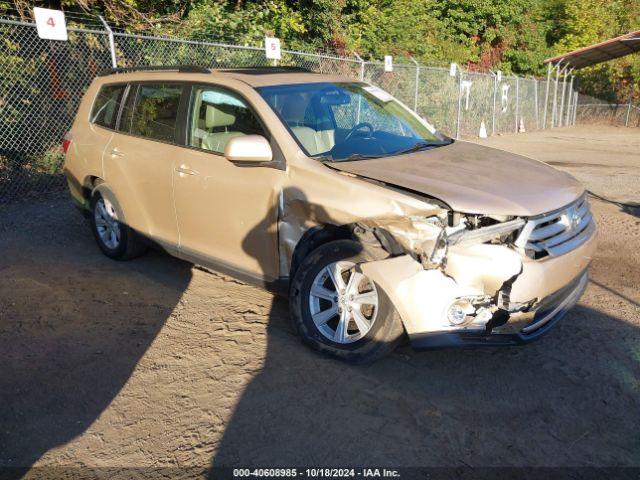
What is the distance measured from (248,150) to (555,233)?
2.08 meters

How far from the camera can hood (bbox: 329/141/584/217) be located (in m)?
3.32

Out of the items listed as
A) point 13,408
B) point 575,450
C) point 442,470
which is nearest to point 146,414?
point 13,408

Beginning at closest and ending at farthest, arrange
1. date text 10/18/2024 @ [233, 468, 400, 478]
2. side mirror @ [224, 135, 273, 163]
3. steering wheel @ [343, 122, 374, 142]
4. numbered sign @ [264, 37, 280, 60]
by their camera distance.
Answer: date text 10/18/2024 @ [233, 468, 400, 478]
side mirror @ [224, 135, 273, 163]
steering wheel @ [343, 122, 374, 142]
numbered sign @ [264, 37, 280, 60]

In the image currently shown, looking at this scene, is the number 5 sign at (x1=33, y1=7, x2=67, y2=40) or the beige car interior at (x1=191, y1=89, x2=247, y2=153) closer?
the beige car interior at (x1=191, y1=89, x2=247, y2=153)

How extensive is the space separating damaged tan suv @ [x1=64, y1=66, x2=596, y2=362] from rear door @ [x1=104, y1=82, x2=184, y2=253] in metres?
0.02

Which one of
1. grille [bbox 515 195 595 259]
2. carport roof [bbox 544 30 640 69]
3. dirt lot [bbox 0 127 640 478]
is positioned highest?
carport roof [bbox 544 30 640 69]

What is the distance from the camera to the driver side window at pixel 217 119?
170 inches

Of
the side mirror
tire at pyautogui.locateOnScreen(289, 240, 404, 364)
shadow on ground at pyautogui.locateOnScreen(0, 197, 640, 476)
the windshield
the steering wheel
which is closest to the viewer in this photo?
shadow on ground at pyautogui.locateOnScreen(0, 197, 640, 476)

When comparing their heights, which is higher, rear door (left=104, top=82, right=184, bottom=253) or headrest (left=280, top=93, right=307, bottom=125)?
headrest (left=280, top=93, right=307, bottom=125)

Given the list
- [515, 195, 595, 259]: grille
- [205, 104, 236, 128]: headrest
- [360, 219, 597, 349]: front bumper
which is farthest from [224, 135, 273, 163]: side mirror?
[515, 195, 595, 259]: grille

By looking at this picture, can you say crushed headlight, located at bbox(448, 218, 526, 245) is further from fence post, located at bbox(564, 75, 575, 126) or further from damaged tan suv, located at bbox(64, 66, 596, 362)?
fence post, located at bbox(564, 75, 575, 126)

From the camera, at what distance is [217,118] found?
4.54 meters

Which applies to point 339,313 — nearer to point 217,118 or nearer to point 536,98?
point 217,118

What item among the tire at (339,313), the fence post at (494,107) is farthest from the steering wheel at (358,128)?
the fence post at (494,107)
